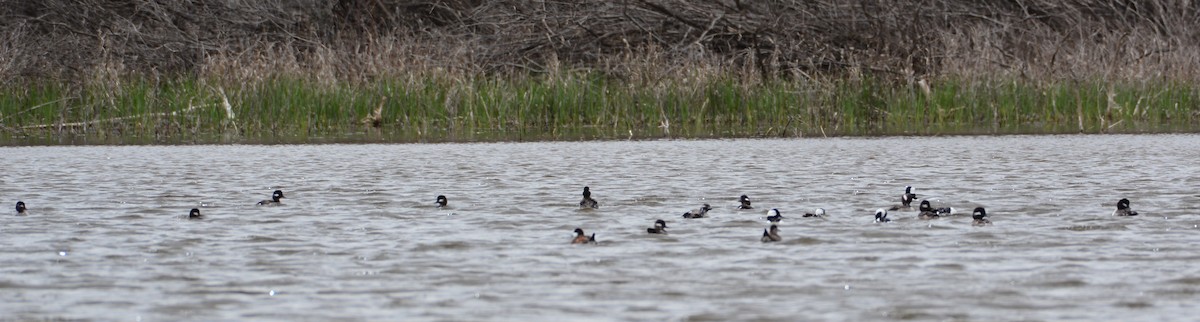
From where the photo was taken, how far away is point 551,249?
20.3 feet

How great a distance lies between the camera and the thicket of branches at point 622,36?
1873cm

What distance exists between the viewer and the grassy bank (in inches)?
639

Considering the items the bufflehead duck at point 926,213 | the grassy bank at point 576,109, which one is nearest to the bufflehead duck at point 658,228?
the bufflehead duck at point 926,213

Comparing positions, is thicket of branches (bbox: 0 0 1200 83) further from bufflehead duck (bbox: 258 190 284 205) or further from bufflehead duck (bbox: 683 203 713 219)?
bufflehead duck (bbox: 683 203 713 219)

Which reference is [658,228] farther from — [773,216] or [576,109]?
[576,109]

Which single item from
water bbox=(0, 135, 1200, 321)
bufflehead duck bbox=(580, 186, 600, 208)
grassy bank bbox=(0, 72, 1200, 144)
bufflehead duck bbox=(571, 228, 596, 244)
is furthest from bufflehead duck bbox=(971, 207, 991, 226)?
grassy bank bbox=(0, 72, 1200, 144)

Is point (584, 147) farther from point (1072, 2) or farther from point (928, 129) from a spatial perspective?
point (1072, 2)

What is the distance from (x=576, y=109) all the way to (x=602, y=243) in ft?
33.1

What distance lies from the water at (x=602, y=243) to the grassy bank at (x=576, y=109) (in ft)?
13.9

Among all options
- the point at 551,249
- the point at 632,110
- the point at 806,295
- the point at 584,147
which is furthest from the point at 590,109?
the point at 806,295

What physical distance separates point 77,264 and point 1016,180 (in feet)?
19.1

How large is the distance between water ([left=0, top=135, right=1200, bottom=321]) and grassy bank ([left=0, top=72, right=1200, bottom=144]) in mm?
4233

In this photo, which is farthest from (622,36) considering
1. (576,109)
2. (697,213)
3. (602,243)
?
(602,243)

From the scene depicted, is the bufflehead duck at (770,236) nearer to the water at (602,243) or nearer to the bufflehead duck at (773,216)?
the water at (602,243)
